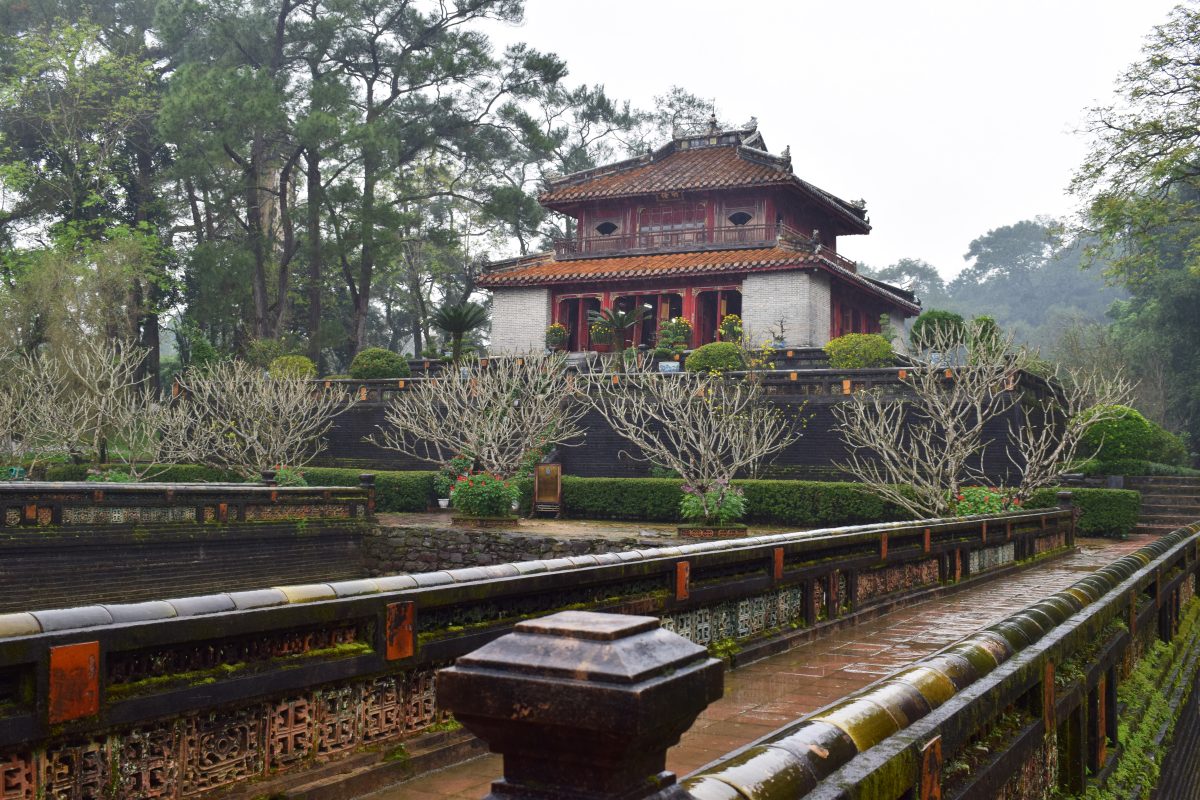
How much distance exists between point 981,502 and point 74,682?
1638cm

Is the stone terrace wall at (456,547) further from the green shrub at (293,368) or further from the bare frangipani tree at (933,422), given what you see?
the green shrub at (293,368)

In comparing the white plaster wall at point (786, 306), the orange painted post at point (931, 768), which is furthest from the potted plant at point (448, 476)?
the orange painted post at point (931, 768)

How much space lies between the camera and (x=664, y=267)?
111 ft

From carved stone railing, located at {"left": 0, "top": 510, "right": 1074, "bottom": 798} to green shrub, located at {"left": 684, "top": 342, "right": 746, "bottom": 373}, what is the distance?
820 inches

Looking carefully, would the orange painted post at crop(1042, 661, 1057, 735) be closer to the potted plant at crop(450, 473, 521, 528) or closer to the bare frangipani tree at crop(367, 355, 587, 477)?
the potted plant at crop(450, 473, 521, 528)

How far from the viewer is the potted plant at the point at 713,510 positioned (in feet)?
65.7

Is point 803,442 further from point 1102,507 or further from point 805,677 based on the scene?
point 805,677

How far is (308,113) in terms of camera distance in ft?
123

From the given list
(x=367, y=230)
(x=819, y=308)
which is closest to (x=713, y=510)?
(x=819, y=308)

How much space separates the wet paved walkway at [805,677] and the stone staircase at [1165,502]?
1326 centimetres

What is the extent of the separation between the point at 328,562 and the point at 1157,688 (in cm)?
1667

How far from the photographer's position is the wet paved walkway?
4473 mm

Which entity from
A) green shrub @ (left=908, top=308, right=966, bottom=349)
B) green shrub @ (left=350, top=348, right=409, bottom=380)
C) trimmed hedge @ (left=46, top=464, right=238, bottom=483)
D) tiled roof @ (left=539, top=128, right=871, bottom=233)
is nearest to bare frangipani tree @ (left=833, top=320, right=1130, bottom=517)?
green shrub @ (left=908, top=308, right=966, bottom=349)

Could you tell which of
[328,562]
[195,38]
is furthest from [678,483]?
[195,38]
